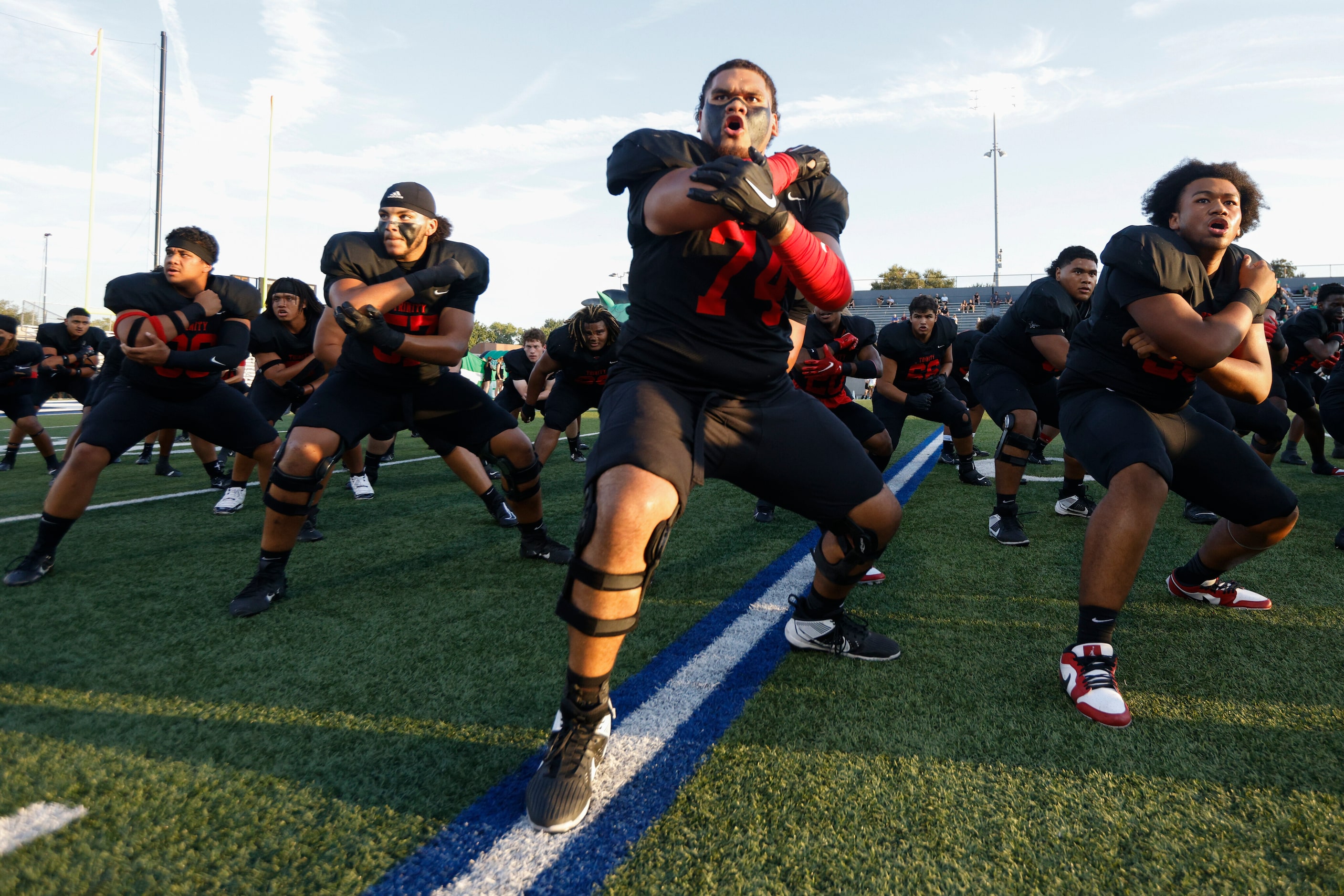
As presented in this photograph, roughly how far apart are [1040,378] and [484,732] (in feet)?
17.2

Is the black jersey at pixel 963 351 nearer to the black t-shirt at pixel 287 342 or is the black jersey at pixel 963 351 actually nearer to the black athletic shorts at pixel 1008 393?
the black athletic shorts at pixel 1008 393

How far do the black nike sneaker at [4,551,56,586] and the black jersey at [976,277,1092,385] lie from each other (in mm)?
6094

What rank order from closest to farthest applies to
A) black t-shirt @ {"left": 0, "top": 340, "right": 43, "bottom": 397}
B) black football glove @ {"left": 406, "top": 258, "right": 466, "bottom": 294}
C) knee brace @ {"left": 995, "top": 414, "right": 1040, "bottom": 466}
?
black football glove @ {"left": 406, "top": 258, "right": 466, "bottom": 294}, knee brace @ {"left": 995, "top": 414, "right": 1040, "bottom": 466}, black t-shirt @ {"left": 0, "top": 340, "right": 43, "bottom": 397}

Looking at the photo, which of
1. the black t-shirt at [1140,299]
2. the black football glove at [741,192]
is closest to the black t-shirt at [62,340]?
the black football glove at [741,192]

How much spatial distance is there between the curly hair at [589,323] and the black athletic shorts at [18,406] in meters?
6.39

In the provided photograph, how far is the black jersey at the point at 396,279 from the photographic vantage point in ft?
12.1

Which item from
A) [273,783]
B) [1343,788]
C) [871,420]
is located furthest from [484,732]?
[871,420]

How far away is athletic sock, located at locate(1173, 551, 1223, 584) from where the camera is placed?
10.8ft

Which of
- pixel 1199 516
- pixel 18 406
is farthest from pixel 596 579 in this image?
pixel 18 406

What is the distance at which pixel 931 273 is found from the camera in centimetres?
A: 6725

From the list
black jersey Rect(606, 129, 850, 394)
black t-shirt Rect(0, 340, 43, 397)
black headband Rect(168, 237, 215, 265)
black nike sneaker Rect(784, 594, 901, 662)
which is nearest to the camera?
black jersey Rect(606, 129, 850, 394)

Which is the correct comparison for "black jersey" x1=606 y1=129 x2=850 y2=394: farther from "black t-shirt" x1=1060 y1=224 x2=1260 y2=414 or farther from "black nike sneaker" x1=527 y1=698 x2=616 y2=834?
"black t-shirt" x1=1060 y1=224 x2=1260 y2=414

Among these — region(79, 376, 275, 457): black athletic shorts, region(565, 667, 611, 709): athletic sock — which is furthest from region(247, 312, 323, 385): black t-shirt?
region(565, 667, 611, 709): athletic sock

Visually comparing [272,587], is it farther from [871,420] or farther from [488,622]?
[871,420]
